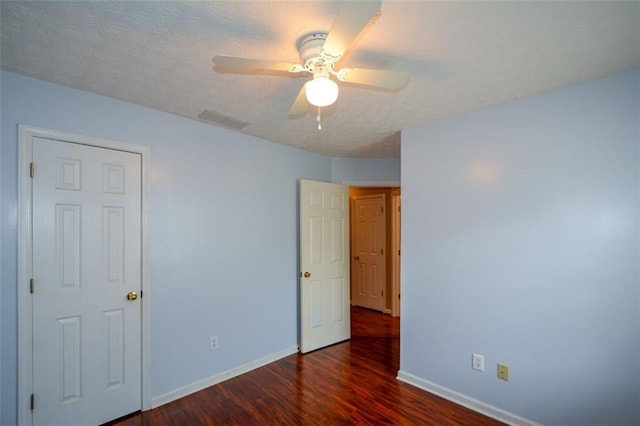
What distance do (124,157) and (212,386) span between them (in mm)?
2119

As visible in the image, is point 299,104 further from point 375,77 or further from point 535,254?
point 535,254

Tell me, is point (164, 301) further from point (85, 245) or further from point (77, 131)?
point (77, 131)

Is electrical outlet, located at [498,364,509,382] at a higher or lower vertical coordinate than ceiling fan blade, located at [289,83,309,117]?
lower

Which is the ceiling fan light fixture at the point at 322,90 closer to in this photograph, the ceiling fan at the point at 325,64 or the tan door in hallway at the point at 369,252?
the ceiling fan at the point at 325,64

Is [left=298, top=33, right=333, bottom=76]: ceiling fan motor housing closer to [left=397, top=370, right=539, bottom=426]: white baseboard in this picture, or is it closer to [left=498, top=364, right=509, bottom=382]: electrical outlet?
[left=498, top=364, right=509, bottom=382]: electrical outlet

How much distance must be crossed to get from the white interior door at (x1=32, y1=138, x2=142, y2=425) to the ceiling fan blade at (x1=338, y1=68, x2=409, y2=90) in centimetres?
184

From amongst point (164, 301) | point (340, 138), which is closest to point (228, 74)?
point (340, 138)

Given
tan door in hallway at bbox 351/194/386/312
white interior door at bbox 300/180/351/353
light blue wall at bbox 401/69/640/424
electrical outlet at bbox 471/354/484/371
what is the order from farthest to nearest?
1. tan door in hallway at bbox 351/194/386/312
2. white interior door at bbox 300/180/351/353
3. electrical outlet at bbox 471/354/484/371
4. light blue wall at bbox 401/69/640/424

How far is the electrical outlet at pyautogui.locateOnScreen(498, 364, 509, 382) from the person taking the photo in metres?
2.21

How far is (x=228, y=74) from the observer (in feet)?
6.07

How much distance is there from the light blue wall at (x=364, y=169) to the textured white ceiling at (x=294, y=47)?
5.58 ft

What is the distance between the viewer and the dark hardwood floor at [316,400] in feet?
7.32

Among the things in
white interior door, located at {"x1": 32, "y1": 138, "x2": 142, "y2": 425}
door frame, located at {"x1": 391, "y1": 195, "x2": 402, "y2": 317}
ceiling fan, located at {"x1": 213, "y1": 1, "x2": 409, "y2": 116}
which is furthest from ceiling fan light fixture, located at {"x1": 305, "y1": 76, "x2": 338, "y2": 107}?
door frame, located at {"x1": 391, "y1": 195, "x2": 402, "y2": 317}

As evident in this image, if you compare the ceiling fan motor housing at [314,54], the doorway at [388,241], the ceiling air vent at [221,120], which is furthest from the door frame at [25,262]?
the doorway at [388,241]
